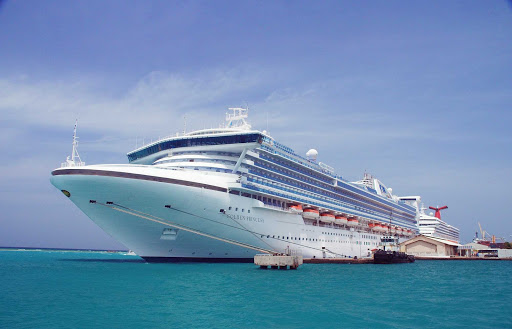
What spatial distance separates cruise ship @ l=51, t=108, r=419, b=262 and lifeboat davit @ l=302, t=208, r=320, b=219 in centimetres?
13

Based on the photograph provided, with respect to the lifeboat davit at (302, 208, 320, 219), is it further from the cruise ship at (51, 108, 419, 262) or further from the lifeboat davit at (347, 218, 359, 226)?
the lifeboat davit at (347, 218, 359, 226)

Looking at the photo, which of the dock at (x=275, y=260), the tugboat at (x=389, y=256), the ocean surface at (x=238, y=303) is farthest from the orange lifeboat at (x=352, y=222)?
the ocean surface at (x=238, y=303)

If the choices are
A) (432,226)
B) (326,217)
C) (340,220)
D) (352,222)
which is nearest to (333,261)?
(326,217)

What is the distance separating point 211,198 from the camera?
3117 cm

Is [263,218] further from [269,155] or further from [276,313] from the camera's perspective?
[276,313]

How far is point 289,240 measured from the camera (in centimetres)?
3909

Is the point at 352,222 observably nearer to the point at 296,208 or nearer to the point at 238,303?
the point at 296,208

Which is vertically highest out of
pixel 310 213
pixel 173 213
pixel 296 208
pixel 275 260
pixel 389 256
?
pixel 296 208

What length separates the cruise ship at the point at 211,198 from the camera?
1148 inches

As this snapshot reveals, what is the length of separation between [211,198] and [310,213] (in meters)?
14.8

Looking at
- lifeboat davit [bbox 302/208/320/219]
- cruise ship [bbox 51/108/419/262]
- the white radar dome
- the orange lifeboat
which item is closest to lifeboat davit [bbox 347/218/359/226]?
the orange lifeboat

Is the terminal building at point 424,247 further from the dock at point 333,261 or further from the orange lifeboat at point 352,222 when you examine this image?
the dock at point 333,261

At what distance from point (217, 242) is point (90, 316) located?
1828 cm

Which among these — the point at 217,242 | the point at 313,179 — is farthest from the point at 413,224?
the point at 217,242
